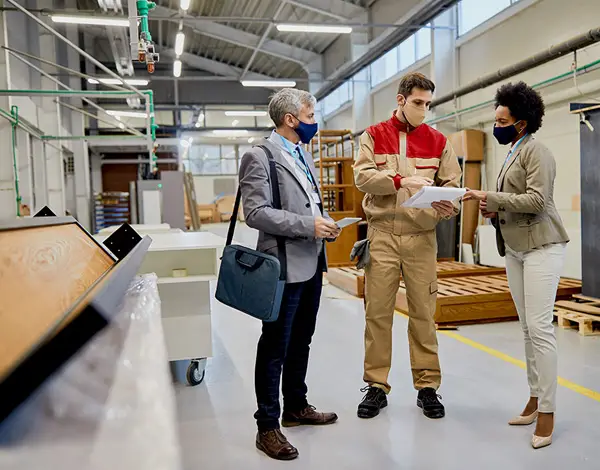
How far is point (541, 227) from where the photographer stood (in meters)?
2.51

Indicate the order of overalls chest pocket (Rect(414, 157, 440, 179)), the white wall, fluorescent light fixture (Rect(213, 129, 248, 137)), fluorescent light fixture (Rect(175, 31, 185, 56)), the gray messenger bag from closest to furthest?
the gray messenger bag < overalls chest pocket (Rect(414, 157, 440, 179)) < fluorescent light fixture (Rect(175, 31, 185, 56)) < fluorescent light fixture (Rect(213, 129, 248, 137)) < the white wall

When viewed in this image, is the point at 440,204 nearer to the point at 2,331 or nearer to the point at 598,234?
the point at 2,331

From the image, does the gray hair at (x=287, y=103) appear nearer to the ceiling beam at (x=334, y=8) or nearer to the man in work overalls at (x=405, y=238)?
the man in work overalls at (x=405, y=238)

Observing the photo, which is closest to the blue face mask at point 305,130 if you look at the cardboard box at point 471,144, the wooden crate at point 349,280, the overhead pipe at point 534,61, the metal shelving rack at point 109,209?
the wooden crate at point 349,280

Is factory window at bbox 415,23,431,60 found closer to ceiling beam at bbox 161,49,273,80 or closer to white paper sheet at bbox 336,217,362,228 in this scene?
ceiling beam at bbox 161,49,273,80

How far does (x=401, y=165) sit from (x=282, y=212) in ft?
2.92

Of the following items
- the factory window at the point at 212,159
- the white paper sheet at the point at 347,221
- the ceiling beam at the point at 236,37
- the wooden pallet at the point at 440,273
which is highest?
the ceiling beam at the point at 236,37

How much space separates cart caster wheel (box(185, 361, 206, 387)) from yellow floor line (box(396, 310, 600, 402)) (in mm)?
2225

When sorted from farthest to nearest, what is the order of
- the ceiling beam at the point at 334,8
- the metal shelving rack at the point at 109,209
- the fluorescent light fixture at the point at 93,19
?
the metal shelving rack at the point at 109,209, the ceiling beam at the point at 334,8, the fluorescent light fixture at the point at 93,19

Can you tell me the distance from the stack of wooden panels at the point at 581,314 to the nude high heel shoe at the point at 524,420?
7.37 ft

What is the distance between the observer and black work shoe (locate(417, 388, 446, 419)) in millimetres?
2814

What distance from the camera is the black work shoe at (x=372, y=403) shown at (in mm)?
2832

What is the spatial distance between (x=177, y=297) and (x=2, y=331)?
2.50 metres

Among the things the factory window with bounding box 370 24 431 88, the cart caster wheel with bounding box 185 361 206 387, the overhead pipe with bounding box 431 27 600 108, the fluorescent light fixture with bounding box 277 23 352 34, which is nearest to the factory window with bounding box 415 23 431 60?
the factory window with bounding box 370 24 431 88
